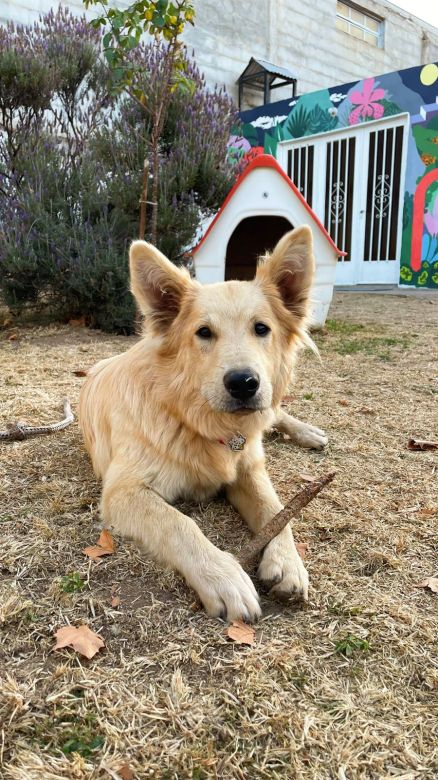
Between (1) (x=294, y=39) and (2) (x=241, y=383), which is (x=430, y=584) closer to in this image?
(2) (x=241, y=383)

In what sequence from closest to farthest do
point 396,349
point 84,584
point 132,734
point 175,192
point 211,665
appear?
point 132,734
point 211,665
point 84,584
point 396,349
point 175,192

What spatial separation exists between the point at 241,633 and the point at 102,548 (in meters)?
0.67

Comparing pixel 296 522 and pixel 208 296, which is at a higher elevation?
pixel 208 296

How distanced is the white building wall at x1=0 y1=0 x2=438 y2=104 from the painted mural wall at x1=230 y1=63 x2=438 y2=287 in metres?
4.99

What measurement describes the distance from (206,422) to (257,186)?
481cm

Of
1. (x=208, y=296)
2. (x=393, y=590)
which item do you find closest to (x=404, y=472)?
(x=393, y=590)

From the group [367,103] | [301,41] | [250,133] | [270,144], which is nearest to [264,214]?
[367,103]

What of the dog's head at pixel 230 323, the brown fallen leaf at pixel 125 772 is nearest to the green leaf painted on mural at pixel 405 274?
the dog's head at pixel 230 323

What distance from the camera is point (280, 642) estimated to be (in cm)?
154

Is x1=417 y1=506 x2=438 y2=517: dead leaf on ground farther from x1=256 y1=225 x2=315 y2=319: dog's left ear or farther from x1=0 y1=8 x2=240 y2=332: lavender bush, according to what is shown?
x1=0 y1=8 x2=240 y2=332: lavender bush

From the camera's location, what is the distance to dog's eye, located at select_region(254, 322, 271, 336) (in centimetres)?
232

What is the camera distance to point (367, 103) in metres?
11.4

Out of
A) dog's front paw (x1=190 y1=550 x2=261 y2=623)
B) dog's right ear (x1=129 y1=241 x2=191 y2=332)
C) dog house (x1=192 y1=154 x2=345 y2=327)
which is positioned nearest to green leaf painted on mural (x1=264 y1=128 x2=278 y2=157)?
dog house (x1=192 y1=154 x2=345 y2=327)

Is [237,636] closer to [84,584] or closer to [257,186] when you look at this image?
[84,584]
